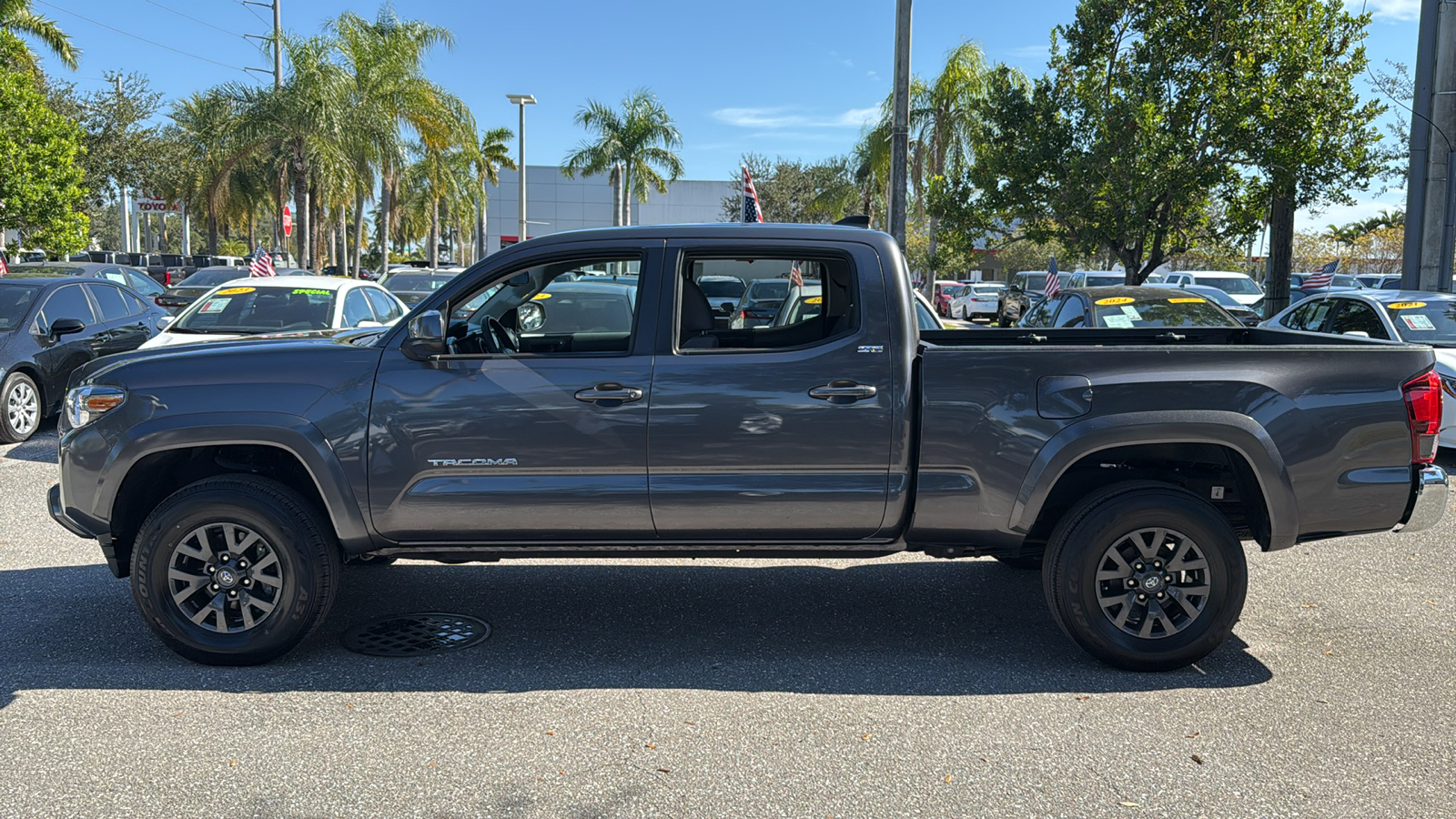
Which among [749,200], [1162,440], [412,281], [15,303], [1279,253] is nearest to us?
[1162,440]

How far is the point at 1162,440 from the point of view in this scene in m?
4.65

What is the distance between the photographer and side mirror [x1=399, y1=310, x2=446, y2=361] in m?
4.67

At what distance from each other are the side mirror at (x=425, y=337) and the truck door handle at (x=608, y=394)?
0.63m

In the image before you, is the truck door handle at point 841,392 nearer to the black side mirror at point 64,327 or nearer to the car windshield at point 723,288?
the black side mirror at point 64,327

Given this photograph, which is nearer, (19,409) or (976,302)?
(19,409)

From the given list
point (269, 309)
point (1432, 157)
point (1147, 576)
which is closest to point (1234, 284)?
point (1432, 157)

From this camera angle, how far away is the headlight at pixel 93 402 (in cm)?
484

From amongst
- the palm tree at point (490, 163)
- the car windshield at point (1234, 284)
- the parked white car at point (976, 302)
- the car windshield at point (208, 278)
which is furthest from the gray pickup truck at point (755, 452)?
the palm tree at point (490, 163)

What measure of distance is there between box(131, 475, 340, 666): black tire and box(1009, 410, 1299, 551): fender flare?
3098 millimetres

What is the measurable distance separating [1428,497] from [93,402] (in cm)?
579

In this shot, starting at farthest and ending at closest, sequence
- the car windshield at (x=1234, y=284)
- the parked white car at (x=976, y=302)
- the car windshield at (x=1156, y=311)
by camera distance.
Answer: the parked white car at (x=976, y=302) < the car windshield at (x=1234, y=284) < the car windshield at (x=1156, y=311)

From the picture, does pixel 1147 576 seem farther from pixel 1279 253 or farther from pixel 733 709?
pixel 1279 253

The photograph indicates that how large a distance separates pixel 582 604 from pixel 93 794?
Result: 100 inches

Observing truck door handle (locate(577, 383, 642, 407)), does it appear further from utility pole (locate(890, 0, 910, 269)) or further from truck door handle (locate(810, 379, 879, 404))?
utility pole (locate(890, 0, 910, 269))
